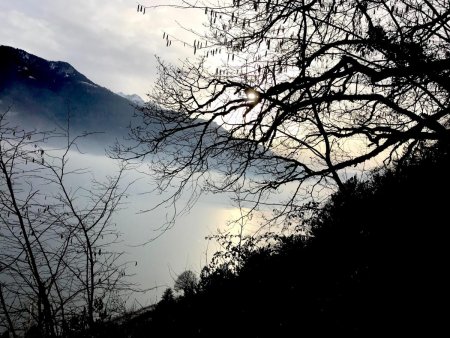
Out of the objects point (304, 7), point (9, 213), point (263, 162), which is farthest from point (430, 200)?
point (9, 213)

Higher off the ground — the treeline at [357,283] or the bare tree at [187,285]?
the bare tree at [187,285]

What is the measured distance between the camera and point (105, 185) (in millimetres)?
6465

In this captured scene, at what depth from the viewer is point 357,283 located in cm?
378

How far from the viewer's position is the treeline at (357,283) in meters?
3.14

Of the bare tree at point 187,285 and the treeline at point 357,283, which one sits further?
the bare tree at point 187,285

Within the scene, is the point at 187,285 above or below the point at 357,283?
above

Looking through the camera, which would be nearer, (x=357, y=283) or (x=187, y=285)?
(x=357, y=283)

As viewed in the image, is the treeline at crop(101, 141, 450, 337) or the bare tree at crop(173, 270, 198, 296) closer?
the treeline at crop(101, 141, 450, 337)

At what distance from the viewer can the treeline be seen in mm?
3143

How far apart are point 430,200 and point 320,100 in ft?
7.57

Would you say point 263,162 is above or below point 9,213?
above

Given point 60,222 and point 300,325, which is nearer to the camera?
point 300,325

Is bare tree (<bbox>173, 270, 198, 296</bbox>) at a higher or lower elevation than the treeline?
higher

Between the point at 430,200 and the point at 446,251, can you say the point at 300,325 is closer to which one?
the point at 446,251
